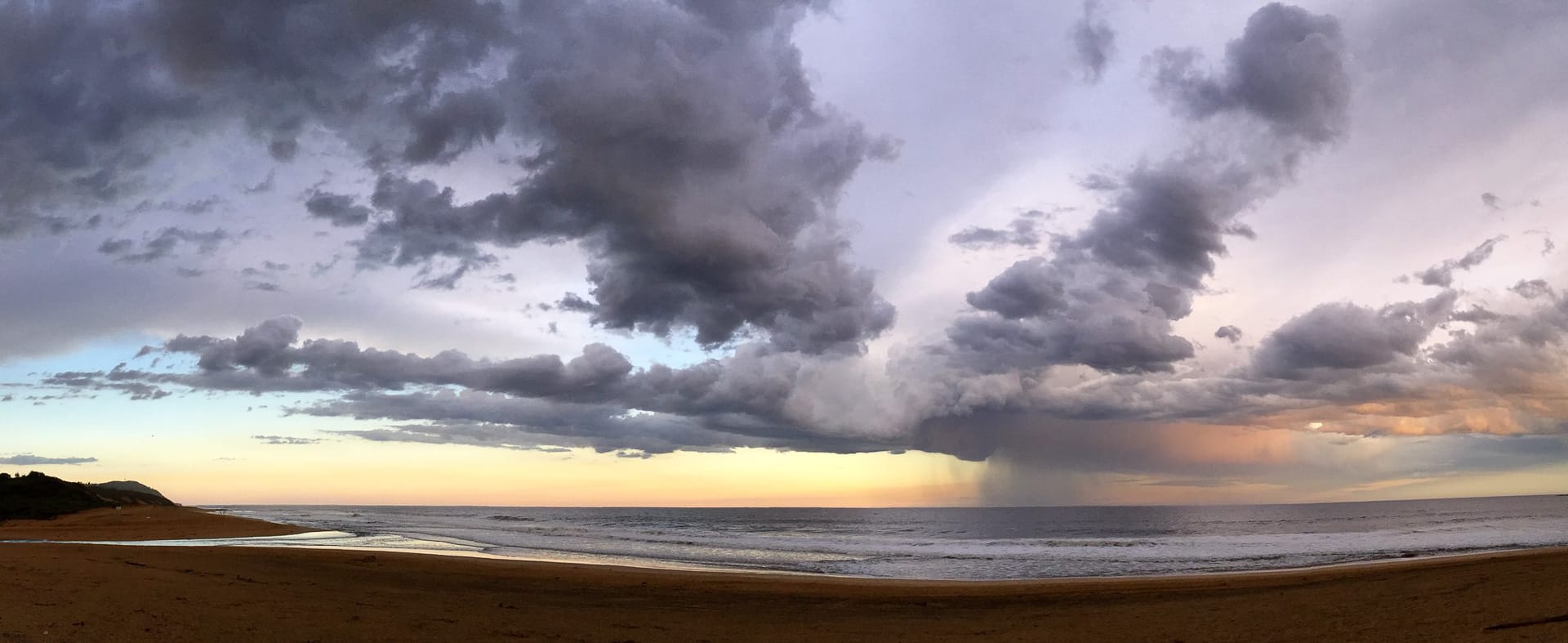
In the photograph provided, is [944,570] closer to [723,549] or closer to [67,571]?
[723,549]

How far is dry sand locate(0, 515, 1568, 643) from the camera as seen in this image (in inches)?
555

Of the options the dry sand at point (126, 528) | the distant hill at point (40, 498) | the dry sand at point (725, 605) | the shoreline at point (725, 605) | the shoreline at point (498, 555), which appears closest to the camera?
the dry sand at point (725, 605)

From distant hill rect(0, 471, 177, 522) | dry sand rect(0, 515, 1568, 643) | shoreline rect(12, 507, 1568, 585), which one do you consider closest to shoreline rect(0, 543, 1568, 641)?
dry sand rect(0, 515, 1568, 643)

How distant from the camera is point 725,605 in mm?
21047

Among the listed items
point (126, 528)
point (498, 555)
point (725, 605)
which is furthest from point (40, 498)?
point (725, 605)

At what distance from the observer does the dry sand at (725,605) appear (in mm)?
14109

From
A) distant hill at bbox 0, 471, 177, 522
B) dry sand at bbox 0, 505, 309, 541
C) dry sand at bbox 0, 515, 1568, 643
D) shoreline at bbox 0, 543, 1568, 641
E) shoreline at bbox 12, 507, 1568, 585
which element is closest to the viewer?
dry sand at bbox 0, 515, 1568, 643

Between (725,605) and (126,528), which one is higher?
(725,605)

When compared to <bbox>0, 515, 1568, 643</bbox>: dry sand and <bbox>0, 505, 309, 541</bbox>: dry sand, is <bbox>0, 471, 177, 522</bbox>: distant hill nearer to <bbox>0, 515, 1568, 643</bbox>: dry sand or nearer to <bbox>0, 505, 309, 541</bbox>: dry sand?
<bbox>0, 505, 309, 541</bbox>: dry sand

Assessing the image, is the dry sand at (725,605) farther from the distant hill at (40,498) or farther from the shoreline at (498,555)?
the distant hill at (40,498)

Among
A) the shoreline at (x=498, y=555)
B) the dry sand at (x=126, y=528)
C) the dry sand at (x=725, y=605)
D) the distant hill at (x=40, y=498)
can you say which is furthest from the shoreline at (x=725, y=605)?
the distant hill at (x=40, y=498)

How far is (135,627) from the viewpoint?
44.7ft

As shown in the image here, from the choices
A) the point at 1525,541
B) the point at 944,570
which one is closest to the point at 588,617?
the point at 944,570

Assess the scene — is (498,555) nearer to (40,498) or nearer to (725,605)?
(725,605)
